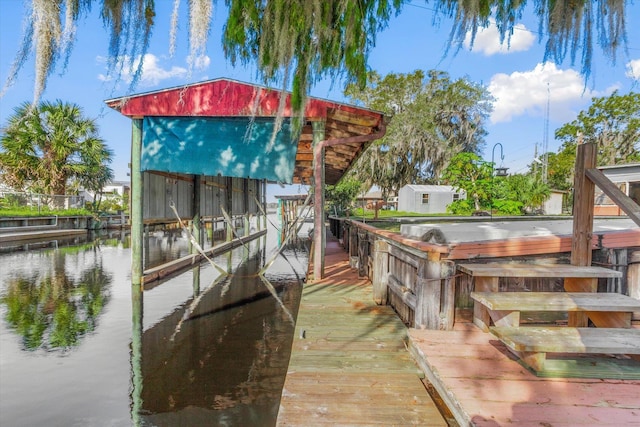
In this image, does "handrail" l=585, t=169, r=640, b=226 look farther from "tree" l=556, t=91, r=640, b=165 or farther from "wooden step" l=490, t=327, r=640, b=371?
"tree" l=556, t=91, r=640, b=165

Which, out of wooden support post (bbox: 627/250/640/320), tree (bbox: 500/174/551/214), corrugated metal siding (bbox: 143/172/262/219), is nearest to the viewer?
wooden support post (bbox: 627/250/640/320)

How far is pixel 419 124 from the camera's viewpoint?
125 feet

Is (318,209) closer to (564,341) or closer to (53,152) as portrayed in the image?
(564,341)

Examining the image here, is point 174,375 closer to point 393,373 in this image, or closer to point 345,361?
point 345,361

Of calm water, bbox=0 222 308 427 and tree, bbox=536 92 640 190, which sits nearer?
calm water, bbox=0 222 308 427

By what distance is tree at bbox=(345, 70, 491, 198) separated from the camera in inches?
1510

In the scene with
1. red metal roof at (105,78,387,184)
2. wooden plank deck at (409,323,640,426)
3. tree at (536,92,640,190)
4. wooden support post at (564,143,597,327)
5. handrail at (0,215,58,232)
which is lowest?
handrail at (0,215,58,232)

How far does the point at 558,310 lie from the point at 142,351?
453 centimetres

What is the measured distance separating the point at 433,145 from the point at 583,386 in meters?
38.8

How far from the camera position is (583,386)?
2.42 m

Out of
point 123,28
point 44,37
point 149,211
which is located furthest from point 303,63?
point 149,211

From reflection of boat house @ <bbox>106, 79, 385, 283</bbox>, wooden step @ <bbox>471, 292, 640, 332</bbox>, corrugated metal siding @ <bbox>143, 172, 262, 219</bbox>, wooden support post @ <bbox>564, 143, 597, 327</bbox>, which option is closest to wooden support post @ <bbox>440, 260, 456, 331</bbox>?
wooden step @ <bbox>471, 292, 640, 332</bbox>

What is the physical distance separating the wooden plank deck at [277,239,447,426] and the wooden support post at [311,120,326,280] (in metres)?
1.74

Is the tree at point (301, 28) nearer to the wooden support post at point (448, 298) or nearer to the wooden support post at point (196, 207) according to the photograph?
the wooden support post at point (448, 298)
